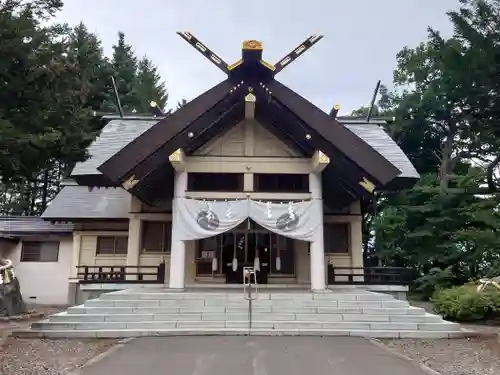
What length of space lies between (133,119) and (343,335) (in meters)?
13.1

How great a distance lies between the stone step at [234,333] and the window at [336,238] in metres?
6.27

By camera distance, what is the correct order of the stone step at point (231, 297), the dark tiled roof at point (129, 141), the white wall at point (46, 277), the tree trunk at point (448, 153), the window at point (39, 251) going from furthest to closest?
the tree trunk at point (448, 153), the window at point (39, 251), the white wall at point (46, 277), the dark tiled roof at point (129, 141), the stone step at point (231, 297)

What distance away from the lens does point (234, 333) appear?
360 inches

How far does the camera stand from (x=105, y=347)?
26.5 ft

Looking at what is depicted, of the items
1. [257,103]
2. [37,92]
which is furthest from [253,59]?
[37,92]

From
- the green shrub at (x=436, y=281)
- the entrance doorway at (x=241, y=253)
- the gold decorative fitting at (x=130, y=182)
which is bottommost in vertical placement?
the green shrub at (x=436, y=281)

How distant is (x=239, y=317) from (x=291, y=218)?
137 inches

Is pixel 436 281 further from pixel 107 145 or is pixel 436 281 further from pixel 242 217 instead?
pixel 107 145

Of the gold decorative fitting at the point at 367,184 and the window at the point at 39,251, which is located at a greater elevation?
the gold decorative fitting at the point at 367,184

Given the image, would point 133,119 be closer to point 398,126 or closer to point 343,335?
point 343,335

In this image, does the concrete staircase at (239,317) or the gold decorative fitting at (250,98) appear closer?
the concrete staircase at (239,317)

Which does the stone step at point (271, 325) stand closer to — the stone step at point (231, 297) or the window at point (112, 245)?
the stone step at point (231, 297)

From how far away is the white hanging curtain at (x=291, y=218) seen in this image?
12.3 meters

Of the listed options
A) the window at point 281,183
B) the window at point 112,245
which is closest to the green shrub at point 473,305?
the window at point 281,183
